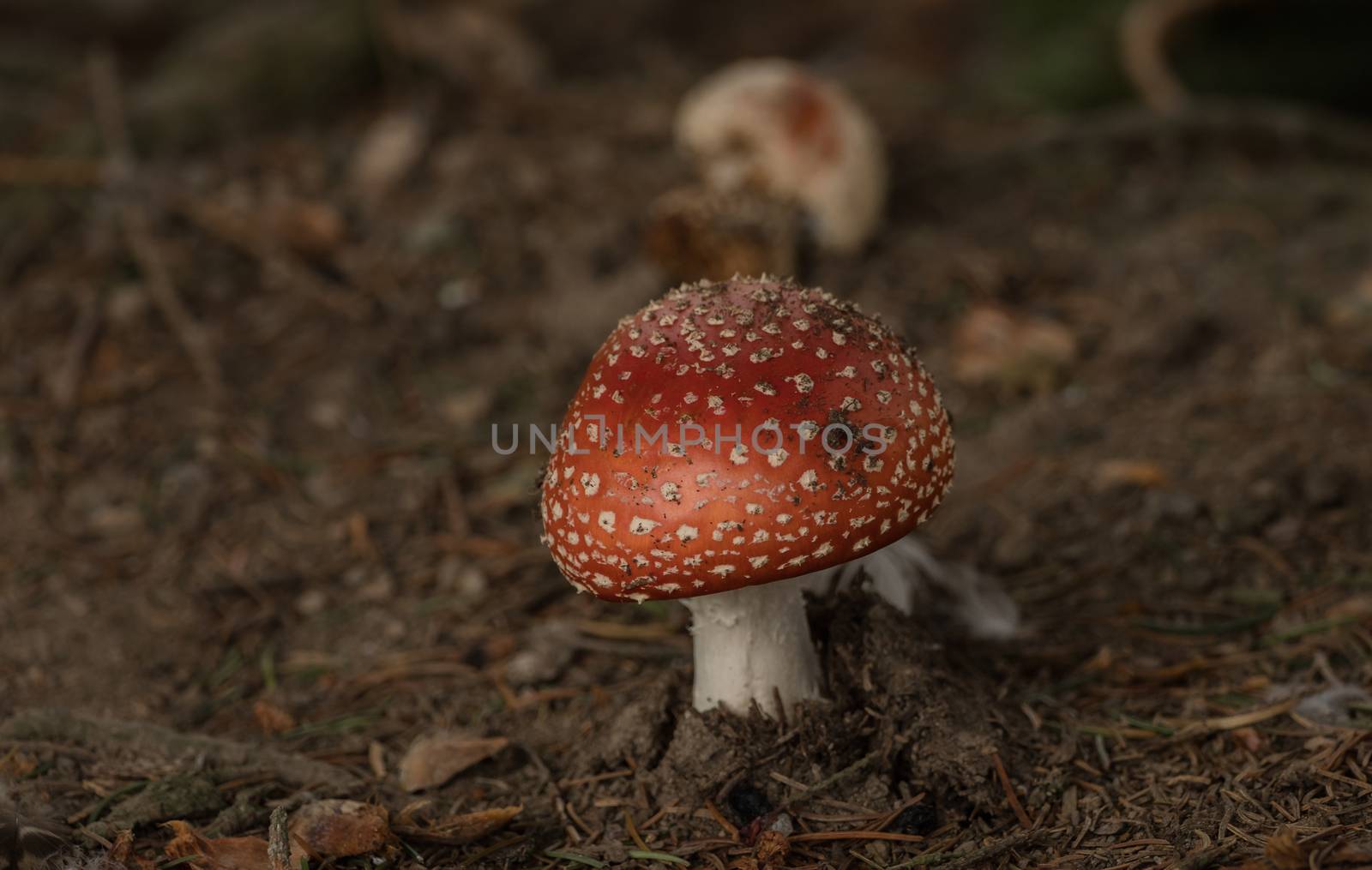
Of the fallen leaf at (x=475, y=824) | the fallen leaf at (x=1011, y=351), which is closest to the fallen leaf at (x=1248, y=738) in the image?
the fallen leaf at (x=475, y=824)

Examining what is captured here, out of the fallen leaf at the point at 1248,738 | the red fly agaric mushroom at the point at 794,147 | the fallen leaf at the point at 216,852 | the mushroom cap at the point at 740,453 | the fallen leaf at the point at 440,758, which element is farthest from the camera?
the red fly agaric mushroom at the point at 794,147

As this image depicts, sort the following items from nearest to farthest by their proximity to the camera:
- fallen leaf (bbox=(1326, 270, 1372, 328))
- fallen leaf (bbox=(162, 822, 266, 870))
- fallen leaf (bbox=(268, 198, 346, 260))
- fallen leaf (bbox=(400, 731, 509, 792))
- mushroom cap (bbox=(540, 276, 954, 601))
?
mushroom cap (bbox=(540, 276, 954, 601))
fallen leaf (bbox=(162, 822, 266, 870))
fallen leaf (bbox=(400, 731, 509, 792))
fallen leaf (bbox=(1326, 270, 1372, 328))
fallen leaf (bbox=(268, 198, 346, 260))

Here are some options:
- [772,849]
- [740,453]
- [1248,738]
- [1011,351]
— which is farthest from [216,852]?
[1011,351]

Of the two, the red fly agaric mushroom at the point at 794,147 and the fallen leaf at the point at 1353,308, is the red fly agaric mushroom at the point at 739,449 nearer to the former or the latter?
the red fly agaric mushroom at the point at 794,147

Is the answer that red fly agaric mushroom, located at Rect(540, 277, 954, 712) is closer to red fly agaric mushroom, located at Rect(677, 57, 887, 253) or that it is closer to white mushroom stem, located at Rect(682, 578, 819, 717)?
white mushroom stem, located at Rect(682, 578, 819, 717)

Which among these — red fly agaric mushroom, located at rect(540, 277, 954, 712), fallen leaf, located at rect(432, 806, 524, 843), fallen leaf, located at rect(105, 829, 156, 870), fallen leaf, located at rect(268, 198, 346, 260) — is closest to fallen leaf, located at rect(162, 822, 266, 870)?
fallen leaf, located at rect(105, 829, 156, 870)

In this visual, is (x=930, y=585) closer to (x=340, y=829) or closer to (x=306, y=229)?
(x=340, y=829)
